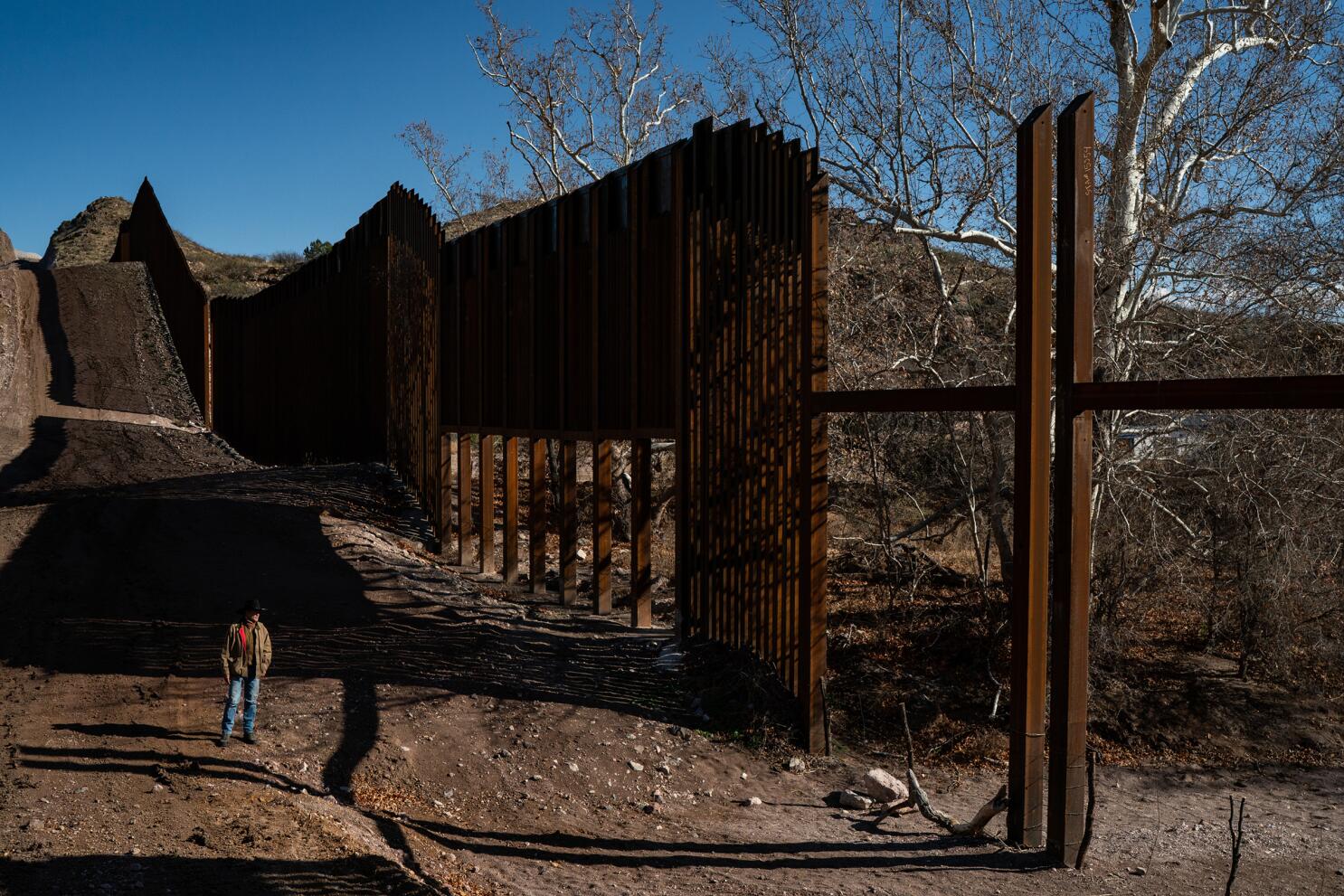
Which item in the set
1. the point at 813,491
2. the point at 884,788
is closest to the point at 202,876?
the point at 884,788

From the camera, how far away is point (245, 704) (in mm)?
6750

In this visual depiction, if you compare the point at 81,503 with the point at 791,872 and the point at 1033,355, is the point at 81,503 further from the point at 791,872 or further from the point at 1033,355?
the point at 1033,355

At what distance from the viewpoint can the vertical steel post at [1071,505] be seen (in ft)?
18.7

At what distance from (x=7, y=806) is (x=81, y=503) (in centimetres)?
900

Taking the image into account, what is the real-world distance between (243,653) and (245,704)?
0.33m

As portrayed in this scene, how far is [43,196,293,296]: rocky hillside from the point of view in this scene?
5012 cm

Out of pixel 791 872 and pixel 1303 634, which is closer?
pixel 791 872

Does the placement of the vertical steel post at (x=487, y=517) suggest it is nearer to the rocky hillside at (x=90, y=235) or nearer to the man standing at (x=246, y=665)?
the man standing at (x=246, y=665)

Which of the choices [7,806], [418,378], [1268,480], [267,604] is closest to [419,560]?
[267,604]

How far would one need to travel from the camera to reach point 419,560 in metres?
12.6

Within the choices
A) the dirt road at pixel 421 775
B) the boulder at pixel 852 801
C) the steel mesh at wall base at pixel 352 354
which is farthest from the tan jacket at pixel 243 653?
the steel mesh at wall base at pixel 352 354

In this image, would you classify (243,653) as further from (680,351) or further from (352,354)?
(352,354)

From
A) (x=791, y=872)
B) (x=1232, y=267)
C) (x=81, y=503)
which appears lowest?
(x=791, y=872)

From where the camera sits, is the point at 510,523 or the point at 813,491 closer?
the point at 813,491
